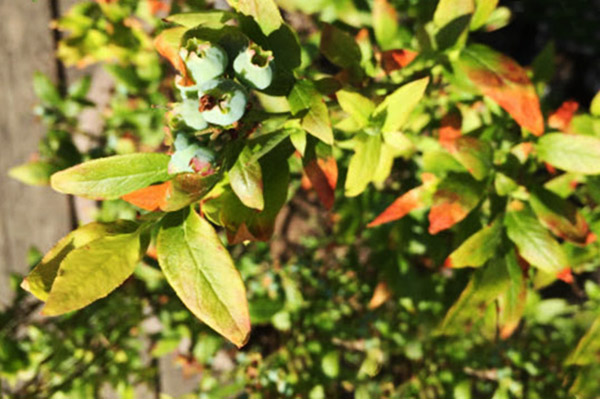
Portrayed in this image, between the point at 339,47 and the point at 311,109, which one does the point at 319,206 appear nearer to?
the point at 339,47

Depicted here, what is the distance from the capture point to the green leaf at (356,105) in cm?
77

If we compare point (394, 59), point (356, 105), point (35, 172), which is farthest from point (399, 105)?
point (35, 172)

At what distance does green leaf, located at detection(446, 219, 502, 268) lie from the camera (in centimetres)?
87

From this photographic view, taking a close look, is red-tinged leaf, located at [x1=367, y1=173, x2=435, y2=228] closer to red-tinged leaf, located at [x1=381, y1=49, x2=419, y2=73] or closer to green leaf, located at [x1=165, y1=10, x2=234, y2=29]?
red-tinged leaf, located at [x1=381, y1=49, x2=419, y2=73]

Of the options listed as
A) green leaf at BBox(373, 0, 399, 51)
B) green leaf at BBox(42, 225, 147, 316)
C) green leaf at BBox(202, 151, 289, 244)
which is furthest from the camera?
green leaf at BBox(373, 0, 399, 51)

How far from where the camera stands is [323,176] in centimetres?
74

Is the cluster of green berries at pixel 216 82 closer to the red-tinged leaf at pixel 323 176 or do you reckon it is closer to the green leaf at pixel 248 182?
the green leaf at pixel 248 182

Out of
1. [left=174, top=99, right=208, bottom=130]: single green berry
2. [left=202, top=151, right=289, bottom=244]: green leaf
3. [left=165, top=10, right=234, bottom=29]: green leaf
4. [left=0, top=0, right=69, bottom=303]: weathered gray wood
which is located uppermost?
[left=165, top=10, right=234, bottom=29]: green leaf

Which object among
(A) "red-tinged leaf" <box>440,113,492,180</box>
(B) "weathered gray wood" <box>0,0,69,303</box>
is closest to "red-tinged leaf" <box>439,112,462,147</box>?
(A) "red-tinged leaf" <box>440,113,492,180</box>

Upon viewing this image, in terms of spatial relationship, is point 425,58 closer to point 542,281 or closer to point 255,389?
point 542,281

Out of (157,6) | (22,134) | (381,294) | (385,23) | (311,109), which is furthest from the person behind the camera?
(22,134)

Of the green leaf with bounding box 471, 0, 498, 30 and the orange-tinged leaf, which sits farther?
the orange-tinged leaf

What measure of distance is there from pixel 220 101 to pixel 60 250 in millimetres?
287

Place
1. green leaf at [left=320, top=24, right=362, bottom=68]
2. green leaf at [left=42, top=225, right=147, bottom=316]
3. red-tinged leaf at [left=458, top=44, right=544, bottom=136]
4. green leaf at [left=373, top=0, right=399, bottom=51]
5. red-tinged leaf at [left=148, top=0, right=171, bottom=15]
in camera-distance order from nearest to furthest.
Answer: green leaf at [left=42, top=225, right=147, bottom=316]
red-tinged leaf at [left=458, top=44, right=544, bottom=136]
green leaf at [left=320, top=24, right=362, bottom=68]
green leaf at [left=373, top=0, right=399, bottom=51]
red-tinged leaf at [left=148, top=0, right=171, bottom=15]
